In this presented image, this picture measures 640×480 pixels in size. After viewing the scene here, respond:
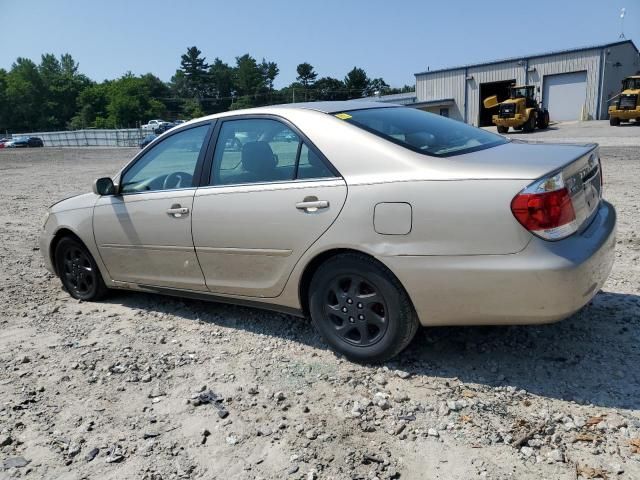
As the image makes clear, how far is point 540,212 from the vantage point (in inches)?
103

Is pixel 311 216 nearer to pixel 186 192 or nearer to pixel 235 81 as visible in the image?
pixel 186 192

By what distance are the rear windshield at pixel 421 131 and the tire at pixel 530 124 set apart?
97.5ft

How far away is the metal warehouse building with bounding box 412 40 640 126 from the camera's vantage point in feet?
122

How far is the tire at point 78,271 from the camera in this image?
16.0ft

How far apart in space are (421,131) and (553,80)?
41248 millimetres

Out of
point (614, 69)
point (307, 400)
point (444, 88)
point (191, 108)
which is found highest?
point (191, 108)

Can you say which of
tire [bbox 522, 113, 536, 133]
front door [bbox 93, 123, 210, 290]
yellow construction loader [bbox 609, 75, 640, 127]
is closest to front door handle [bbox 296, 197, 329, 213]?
front door [bbox 93, 123, 210, 290]

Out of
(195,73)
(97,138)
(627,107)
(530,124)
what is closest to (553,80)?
(530,124)

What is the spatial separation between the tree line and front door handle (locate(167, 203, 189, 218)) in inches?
3150

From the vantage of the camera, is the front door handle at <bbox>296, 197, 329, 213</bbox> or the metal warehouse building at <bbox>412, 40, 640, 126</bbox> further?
the metal warehouse building at <bbox>412, 40, 640, 126</bbox>

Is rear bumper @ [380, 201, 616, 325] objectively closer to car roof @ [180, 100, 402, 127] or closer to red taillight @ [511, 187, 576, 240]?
red taillight @ [511, 187, 576, 240]

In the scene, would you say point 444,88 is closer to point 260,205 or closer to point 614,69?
point 614,69

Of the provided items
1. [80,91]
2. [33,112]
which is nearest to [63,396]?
[33,112]

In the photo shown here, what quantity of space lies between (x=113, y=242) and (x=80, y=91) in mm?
112418
